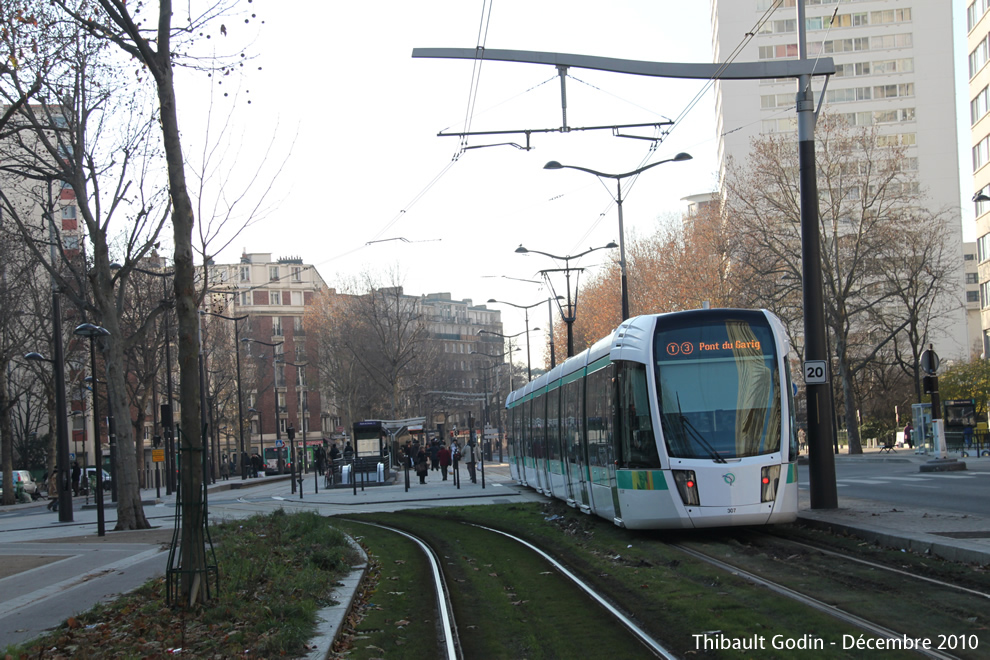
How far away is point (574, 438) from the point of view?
754 inches

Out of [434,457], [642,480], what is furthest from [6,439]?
[642,480]

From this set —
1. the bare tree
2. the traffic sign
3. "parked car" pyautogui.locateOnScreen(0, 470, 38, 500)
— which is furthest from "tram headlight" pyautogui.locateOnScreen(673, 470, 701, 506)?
"parked car" pyautogui.locateOnScreen(0, 470, 38, 500)

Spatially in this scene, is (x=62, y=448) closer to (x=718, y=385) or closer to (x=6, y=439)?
(x=6, y=439)

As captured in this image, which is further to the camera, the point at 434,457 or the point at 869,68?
the point at 869,68

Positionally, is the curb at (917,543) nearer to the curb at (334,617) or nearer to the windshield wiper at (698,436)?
the windshield wiper at (698,436)

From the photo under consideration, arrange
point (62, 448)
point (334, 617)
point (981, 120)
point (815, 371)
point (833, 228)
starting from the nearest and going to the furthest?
point (334, 617) → point (815, 371) → point (62, 448) → point (833, 228) → point (981, 120)

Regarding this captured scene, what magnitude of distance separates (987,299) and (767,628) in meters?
58.4

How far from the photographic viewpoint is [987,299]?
58.8 metres

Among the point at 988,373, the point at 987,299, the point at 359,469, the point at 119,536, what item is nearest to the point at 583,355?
the point at 119,536

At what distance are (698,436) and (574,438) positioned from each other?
595cm

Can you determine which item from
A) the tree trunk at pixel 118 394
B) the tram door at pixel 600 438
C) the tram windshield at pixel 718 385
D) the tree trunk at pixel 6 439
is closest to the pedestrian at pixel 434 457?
the tree trunk at pixel 6 439

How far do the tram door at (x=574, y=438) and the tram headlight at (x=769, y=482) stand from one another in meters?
5.01

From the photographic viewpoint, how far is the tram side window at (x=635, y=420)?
536 inches

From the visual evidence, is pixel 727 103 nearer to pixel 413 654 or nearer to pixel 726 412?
pixel 726 412
